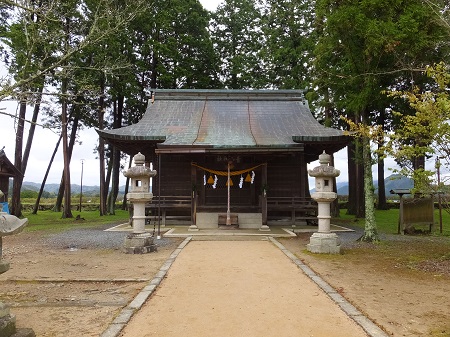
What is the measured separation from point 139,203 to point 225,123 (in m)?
8.28

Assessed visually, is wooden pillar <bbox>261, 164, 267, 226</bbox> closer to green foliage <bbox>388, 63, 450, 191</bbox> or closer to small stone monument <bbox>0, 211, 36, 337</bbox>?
green foliage <bbox>388, 63, 450, 191</bbox>

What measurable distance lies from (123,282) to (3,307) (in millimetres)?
2706

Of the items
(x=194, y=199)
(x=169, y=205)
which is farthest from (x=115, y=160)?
(x=194, y=199)

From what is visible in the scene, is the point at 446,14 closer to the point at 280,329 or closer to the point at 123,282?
the point at 280,329

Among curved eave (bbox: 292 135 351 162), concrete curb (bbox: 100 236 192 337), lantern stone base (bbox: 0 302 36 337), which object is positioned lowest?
concrete curb (bbox: 100 236 192 337)

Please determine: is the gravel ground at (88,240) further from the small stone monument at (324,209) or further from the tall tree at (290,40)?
the tall tree at (290,40)

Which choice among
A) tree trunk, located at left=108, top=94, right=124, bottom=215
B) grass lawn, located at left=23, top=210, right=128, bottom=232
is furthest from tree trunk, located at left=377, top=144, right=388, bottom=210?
tree trunk, located at left=108, top=94, right=124, bottom=215

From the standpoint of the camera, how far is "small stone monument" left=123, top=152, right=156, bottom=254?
9.30 m

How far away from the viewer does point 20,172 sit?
21.1 m

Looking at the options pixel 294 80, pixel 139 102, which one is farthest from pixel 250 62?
pixel 139 102

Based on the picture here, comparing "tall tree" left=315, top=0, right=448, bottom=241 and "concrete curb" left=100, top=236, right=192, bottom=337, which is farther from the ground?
"tall tree" left=315, top=0, right=448, bottom=241

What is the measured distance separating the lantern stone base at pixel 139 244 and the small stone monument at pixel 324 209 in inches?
175

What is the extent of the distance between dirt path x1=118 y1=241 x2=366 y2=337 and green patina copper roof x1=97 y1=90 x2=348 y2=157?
7.32 metres

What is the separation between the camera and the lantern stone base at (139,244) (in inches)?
360
